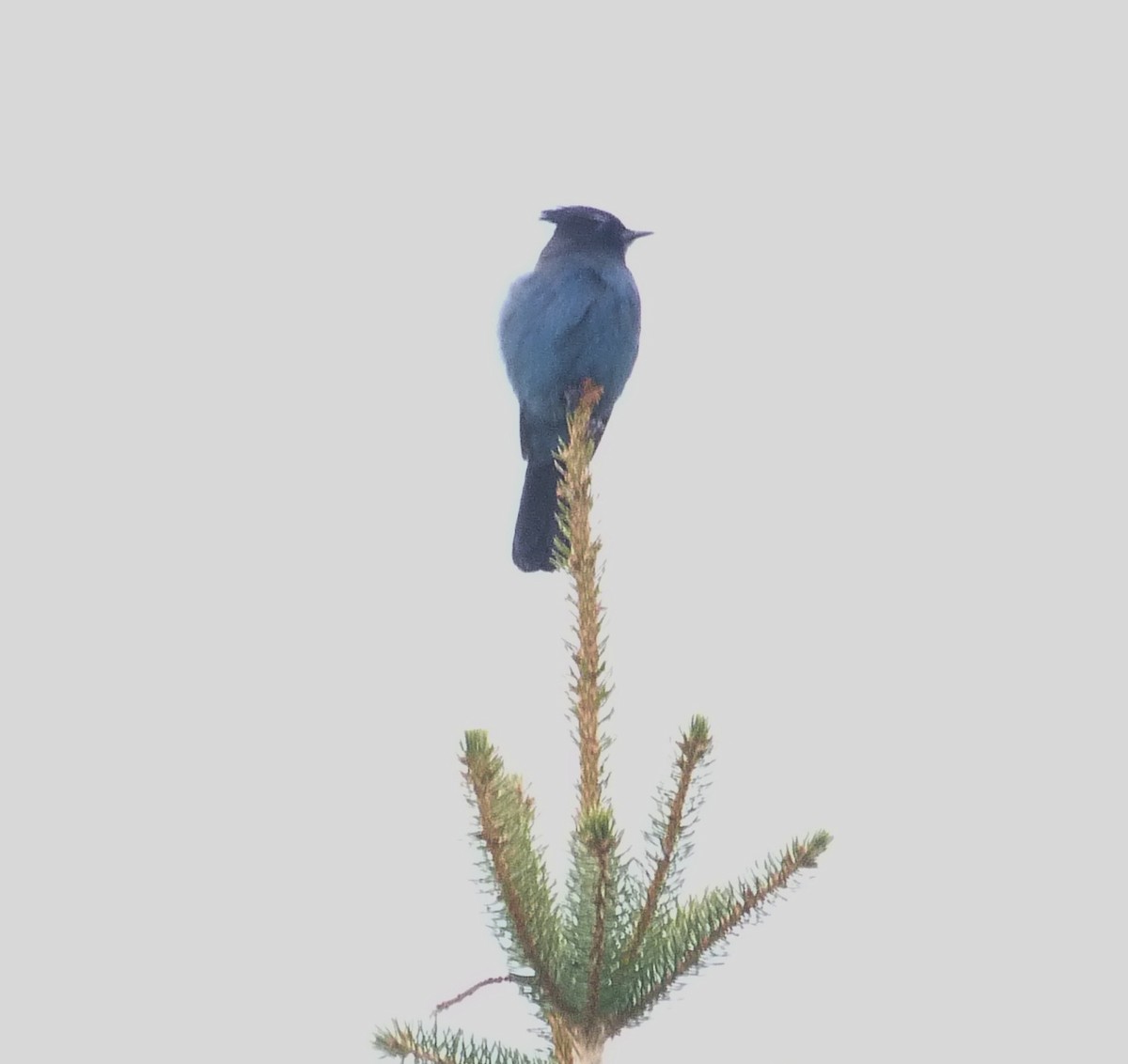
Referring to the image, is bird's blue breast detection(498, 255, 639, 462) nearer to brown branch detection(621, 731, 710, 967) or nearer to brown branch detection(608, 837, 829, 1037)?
brown branch detection(621, 731, 710, 967)

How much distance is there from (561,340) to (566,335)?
2 cm

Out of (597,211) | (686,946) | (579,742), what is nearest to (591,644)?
(579,742)

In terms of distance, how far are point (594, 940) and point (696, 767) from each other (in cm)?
28

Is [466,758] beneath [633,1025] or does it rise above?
above

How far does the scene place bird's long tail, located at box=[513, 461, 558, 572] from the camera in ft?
16.0

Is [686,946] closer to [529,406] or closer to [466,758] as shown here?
[466,758]

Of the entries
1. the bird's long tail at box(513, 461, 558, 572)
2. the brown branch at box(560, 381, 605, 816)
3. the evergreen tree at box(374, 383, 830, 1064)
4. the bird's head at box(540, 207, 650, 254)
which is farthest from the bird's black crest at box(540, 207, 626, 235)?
the evergreen tree at box(374, 383, 830, 1064)

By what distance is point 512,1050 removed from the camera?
204 centimetres

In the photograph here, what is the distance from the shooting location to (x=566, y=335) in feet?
16.7

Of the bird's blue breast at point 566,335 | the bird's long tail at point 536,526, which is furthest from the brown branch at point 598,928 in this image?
the bird's blue breast at point 566,335

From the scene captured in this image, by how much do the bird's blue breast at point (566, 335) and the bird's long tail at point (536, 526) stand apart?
17cm

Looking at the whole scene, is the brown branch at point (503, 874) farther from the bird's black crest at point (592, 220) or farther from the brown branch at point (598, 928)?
the bird's black crest at point (592, 220)

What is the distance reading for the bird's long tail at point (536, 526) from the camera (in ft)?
16.0

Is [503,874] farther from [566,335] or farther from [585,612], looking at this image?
[566,335]
